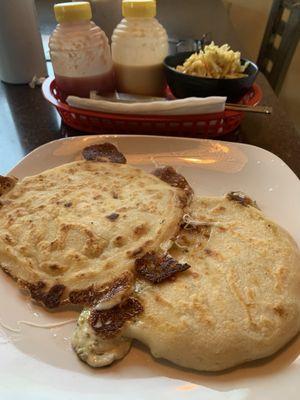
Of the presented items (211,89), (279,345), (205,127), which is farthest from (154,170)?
(279,345)

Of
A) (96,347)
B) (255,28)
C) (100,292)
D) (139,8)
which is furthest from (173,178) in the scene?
(255,28)

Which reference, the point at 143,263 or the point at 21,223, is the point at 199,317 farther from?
the point at 21,223

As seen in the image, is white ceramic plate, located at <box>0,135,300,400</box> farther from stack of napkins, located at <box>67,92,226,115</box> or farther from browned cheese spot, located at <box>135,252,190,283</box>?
stack of napkins, located at <box>67,92,226,115</box>

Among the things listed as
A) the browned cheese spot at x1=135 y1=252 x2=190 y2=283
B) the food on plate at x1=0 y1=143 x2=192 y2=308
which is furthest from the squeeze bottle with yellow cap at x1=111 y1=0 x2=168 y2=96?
the browned cheese spot at x1=135 y1=252 x2=190 y2=283

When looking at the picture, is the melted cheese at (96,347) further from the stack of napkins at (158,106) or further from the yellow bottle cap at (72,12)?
the yellow bottle cap at (72,12)

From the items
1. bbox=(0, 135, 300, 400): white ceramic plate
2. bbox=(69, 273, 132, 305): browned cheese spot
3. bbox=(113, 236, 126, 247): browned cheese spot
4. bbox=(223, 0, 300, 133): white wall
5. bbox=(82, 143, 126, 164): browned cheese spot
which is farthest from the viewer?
bbox=(223, 0, 300, 133): white wall
